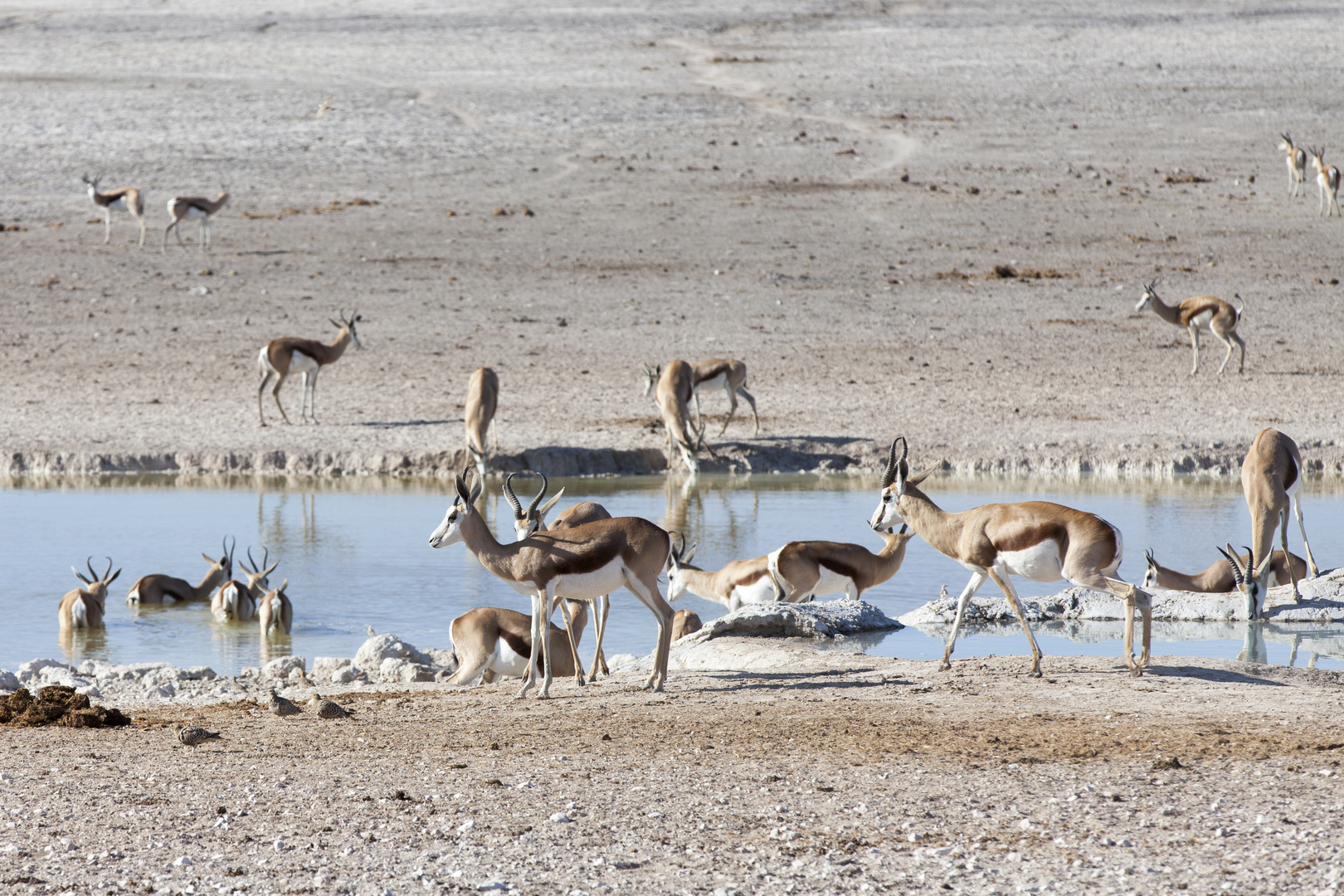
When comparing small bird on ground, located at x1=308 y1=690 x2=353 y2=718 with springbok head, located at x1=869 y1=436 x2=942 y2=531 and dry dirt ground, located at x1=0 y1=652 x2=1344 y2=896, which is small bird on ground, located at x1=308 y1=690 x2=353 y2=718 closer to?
dry dirt ground, located at x1=0 y1=652 x2=1344 y2=896

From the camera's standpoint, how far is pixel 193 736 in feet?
21.8

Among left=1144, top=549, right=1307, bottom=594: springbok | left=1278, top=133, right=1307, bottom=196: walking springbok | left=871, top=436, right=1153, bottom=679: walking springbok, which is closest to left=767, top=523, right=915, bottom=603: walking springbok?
left=1144, top=549, right=1307, bottom=594: springbok

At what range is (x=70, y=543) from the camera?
14242 millimetres

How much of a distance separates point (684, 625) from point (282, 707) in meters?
3.72

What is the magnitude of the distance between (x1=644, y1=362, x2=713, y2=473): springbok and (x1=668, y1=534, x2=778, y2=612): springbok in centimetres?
642

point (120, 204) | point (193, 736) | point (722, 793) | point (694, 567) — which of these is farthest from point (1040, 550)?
point (120, 204)

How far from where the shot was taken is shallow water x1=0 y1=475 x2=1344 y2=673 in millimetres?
10609

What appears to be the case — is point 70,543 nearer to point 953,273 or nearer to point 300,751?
point 300,751

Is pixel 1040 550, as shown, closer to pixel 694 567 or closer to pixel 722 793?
pixel 722 793

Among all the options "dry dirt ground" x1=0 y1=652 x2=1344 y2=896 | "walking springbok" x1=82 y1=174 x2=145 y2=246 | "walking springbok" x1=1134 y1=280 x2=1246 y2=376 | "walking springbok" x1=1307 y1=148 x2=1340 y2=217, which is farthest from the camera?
"walking springbok" x1=1307 y1=148 x2=1340 y2=217

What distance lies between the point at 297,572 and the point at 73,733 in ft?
21.1

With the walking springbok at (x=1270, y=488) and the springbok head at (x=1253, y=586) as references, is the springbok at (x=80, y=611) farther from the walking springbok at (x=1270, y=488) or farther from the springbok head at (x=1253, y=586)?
Result: the walking springbok at (x=1270, y=488)

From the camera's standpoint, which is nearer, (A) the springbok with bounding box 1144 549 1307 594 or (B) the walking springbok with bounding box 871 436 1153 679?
(B) the walking springbok with bounding box 871 436 1153 679

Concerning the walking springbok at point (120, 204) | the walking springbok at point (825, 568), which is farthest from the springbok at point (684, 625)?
the walking springbok at point (120, 204)
